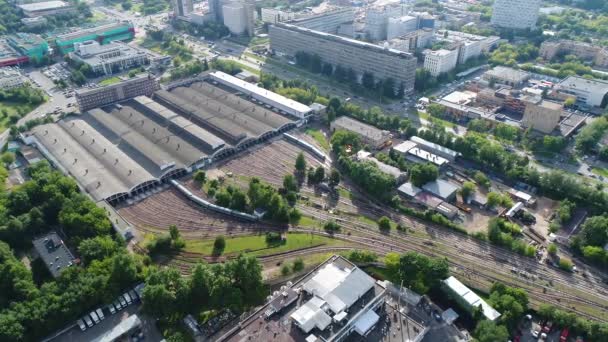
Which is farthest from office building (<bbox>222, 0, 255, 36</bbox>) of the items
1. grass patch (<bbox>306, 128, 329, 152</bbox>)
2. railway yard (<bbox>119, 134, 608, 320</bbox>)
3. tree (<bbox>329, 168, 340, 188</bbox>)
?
tree (<bbox>329, 168, 340, 188</bbox>)

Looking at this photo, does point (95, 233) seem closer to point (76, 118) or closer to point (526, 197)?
point (76, 118)

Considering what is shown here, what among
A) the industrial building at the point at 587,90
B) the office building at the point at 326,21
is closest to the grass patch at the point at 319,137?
the industrial building at the point at 587,90

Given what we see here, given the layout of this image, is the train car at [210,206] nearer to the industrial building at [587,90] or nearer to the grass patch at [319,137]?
the grass patch at [319,137]

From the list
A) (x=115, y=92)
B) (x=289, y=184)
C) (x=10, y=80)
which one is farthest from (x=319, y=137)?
(x=10, y=80)

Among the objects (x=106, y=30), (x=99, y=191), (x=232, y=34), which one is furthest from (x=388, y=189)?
(x=106, y=30)

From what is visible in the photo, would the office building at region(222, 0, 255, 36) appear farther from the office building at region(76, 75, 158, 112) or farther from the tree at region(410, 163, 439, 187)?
the tree at region(410, 163, 439, 187)
